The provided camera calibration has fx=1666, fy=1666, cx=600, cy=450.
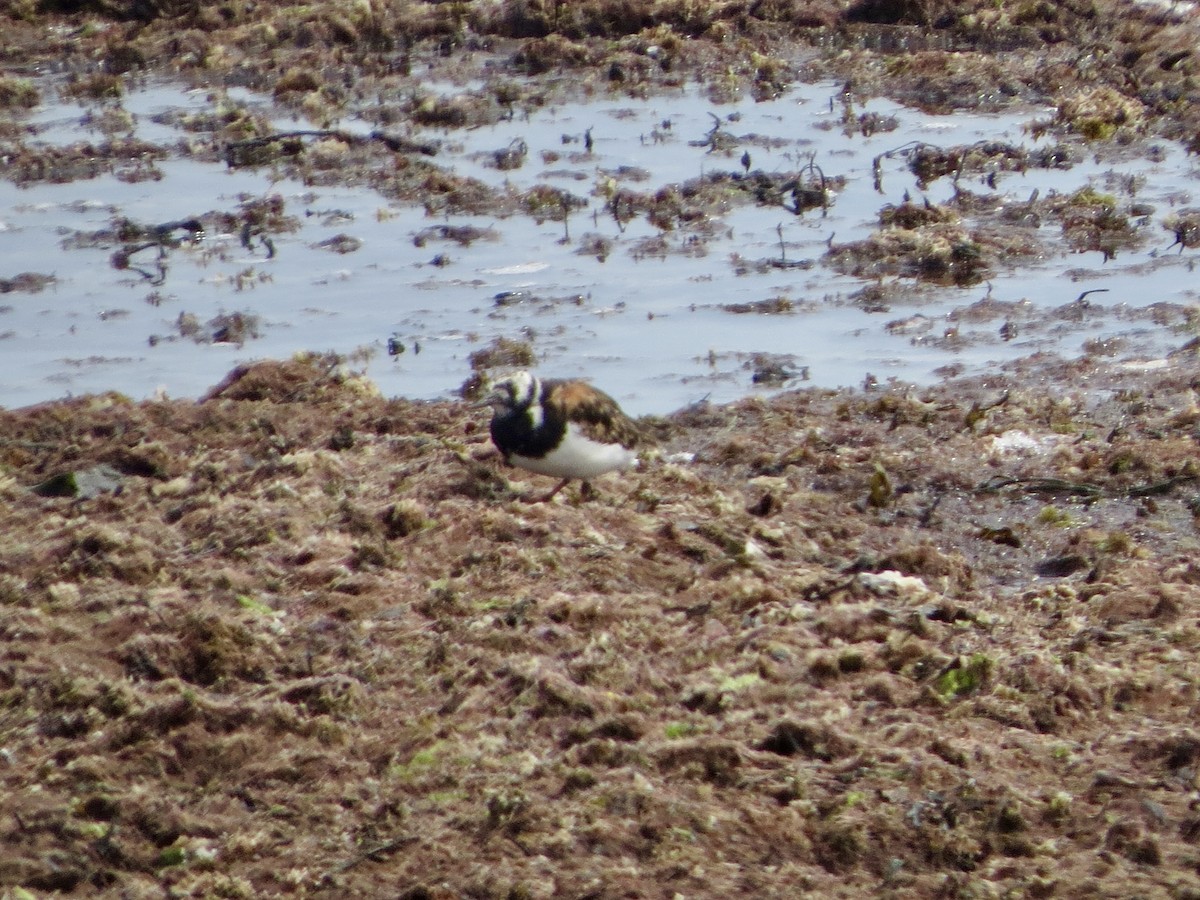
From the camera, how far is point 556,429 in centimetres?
720

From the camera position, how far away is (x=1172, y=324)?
36.8ft

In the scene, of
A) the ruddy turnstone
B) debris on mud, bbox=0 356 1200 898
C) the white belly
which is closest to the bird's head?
the ruddy turnstone

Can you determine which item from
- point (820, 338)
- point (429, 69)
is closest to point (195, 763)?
point (820, 338)

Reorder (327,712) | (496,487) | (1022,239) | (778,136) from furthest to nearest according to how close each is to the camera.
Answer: (778,136)
(1022,239)
(496,487)
(327,712)

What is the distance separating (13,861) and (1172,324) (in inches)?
343

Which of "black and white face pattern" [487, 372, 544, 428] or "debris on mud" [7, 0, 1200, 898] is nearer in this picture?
"debris on mud" [7, 0, 1200, 898]

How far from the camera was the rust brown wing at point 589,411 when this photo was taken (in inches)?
288

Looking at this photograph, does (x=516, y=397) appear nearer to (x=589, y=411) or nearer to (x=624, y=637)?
(x=589, y=411)

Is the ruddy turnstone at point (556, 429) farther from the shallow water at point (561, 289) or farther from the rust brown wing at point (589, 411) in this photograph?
the shallow water at point (561, 289)

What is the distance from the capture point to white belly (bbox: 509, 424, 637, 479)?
7227mm

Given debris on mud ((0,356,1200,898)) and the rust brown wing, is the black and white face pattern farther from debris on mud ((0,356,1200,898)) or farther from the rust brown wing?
debris on mud ((0,356,1200,898))

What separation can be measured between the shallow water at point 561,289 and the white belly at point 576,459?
2225mm

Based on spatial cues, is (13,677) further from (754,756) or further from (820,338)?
(820,338)

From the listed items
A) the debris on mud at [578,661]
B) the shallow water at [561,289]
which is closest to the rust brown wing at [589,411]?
the debris on mud at [578,661]
